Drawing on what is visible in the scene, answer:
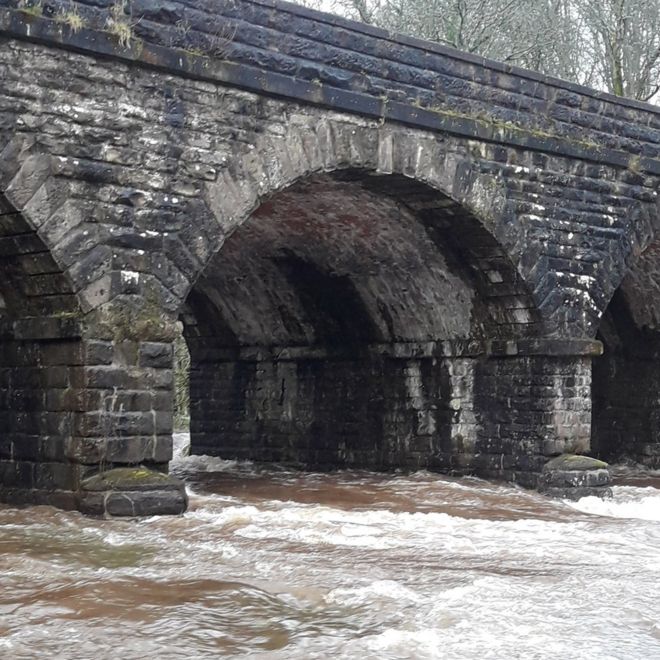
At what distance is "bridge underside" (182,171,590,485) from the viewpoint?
13781 millimetres

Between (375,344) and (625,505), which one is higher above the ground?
(375,344)

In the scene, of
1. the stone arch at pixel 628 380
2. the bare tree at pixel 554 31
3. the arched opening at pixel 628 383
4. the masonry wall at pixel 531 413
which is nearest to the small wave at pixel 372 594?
the masonry wall at pixel 531 413

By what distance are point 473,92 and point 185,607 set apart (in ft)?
26.1

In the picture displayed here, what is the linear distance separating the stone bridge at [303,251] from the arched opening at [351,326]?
0.03 meters

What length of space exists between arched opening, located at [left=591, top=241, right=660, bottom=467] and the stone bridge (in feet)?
0.11

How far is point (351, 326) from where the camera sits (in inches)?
624

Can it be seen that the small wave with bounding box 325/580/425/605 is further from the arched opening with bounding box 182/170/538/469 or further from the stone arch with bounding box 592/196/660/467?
the stone arch with bounding box 592/196/660/467

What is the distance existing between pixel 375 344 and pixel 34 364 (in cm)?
600

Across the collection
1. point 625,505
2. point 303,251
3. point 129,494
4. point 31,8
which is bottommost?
point 625,505

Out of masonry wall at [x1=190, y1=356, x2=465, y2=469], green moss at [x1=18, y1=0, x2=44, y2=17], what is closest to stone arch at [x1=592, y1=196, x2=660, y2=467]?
masonry wall at [x1=190, y1=356, x2=465, y2=469]

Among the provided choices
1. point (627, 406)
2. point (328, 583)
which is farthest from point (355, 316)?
point (328, 583)

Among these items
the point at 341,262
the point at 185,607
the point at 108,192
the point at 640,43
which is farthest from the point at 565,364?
the point at 640,43

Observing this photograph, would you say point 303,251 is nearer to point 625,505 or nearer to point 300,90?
point 300,90

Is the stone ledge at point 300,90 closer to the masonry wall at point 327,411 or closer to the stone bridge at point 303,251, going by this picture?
the stone bridge at point 303,251
